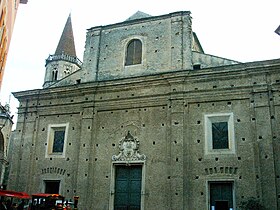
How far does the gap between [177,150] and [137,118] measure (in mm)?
2678

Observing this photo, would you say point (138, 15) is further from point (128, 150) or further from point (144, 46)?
point (128, 150)

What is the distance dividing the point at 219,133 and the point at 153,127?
305cm

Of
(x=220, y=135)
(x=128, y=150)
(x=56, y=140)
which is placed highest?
(x=56, y=140)

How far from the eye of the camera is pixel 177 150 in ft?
50.1

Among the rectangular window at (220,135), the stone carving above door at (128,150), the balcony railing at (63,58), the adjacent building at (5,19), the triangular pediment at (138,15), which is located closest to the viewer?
the adjacent building at (5,19)

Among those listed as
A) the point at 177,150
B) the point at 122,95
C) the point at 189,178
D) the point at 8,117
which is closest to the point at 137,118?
the point at 122,95

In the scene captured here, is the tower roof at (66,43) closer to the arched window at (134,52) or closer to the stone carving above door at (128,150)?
the arched window at (134,52)

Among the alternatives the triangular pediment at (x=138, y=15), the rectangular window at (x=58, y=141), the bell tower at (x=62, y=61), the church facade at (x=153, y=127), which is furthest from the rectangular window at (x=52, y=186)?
the bell tower at (x=62, y=61)

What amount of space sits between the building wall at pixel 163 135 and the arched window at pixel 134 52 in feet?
4.63

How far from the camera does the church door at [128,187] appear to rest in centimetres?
1572

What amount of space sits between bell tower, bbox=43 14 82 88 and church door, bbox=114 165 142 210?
50.4 feet

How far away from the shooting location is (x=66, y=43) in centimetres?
3062

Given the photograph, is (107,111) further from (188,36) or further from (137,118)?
(188,36)

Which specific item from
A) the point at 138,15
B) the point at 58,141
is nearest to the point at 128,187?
the point at 58,141
